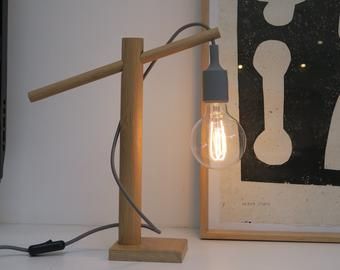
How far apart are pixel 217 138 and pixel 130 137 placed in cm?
15

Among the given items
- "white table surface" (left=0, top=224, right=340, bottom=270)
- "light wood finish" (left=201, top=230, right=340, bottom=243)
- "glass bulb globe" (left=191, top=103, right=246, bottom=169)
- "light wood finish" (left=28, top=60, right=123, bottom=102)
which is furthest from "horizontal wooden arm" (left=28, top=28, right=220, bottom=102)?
"light wood finish" (left=201, top=230, right=340, bottom=243)

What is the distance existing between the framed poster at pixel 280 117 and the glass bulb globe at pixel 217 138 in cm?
10

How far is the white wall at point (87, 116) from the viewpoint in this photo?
92 cm

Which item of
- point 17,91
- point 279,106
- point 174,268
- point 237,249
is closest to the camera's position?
point 174,268

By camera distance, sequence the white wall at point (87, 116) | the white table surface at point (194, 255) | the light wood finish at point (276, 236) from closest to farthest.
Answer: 1. the white table surface at point (194, 255)
2. the light wood finish at point (276, 236)
3. the white wall at point (87, 116)

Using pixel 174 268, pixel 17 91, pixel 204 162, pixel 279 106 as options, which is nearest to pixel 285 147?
pixel 279 106

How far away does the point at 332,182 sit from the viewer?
836 mm

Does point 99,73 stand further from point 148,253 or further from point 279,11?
point 279,11

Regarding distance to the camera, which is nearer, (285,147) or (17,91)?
(285,147)

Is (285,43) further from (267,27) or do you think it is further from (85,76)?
(85,76)

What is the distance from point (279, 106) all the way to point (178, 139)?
0.69ft

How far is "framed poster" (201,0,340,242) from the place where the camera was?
0.84m

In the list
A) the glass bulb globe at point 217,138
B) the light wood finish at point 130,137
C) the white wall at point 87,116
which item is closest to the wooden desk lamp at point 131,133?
the light wood finish at point 130,137

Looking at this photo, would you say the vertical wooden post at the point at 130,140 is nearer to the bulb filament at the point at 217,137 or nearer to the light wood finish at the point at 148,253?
the light wood finish at the point at 148,253
